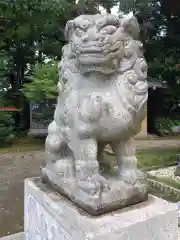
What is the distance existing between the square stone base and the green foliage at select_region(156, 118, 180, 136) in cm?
669

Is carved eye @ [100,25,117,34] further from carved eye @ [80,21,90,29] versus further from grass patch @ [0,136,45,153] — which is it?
grass patch @ [0,136,45,153]

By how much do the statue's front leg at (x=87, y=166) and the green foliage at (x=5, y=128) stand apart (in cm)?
485

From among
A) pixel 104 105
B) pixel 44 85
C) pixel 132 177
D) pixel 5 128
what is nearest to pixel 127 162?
pixel 132 177

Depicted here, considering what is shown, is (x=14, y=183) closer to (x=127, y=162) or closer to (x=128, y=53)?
(x=127, y=162)

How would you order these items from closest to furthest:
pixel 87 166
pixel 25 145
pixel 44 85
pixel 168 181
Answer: pixel 87 166 → pixel 168 181 → pixel 44 85 → pixel 25 145

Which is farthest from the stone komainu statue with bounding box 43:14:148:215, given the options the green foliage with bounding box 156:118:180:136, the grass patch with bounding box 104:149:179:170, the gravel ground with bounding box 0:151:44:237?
the green foliage with bounding box 156:118:180:136

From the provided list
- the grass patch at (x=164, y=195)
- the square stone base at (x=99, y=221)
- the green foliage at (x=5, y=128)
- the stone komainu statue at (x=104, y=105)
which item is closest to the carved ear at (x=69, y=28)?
the stone komainu statue at (x=104, y=105)

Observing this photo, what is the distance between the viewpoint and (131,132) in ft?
4.54

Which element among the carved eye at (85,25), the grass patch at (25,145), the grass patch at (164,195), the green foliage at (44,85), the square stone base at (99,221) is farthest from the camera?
the green foliage at (44,85)

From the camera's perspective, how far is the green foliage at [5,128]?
597 centimetres

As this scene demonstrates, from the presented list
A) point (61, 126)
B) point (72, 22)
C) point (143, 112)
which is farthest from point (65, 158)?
point (72, 22)

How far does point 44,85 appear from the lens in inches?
233

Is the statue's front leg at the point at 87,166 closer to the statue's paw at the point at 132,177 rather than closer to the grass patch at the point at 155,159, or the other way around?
the statue's paw at the point at 132,177

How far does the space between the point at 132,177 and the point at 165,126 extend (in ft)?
22.8
